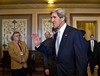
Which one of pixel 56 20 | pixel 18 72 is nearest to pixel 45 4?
pixel 18 72

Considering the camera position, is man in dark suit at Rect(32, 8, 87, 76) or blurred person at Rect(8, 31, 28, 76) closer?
man in dark suit at Rect(32, 8, 87, 76)

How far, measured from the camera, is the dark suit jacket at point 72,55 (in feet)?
8.32

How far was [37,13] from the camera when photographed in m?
10.6

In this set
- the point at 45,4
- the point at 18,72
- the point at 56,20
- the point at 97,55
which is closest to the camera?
the point at 56,20

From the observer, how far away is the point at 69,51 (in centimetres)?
260

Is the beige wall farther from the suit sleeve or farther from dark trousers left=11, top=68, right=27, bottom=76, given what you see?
the suit sleeve

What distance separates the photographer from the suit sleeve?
2.50 m

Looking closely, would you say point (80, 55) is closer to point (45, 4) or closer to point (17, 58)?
point (17, 58)

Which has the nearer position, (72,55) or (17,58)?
(72,55)

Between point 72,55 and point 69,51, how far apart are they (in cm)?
6

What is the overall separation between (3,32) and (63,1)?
305 centimetres

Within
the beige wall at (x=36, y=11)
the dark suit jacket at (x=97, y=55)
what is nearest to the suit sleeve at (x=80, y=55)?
the dark suit jacket at (x=97, y=55)

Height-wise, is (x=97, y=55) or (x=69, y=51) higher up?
(x=69, y=51)

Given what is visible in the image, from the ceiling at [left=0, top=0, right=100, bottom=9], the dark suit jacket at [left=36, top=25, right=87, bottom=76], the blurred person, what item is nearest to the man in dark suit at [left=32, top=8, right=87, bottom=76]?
the dark suit jacket at [left=36, top=25, right=87, bottom=76]
